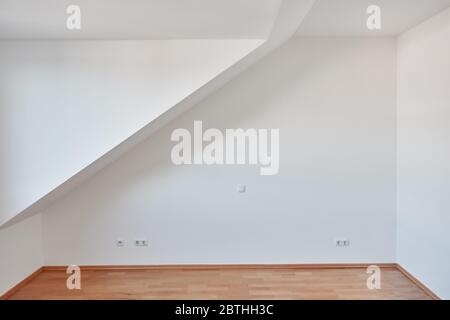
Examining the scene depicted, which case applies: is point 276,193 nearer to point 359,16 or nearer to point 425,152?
point 425,152

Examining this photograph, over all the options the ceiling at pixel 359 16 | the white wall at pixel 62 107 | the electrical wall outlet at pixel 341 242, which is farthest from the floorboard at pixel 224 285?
the ceiling at pixel 359 16

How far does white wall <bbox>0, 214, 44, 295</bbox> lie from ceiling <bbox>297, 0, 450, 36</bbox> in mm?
3545

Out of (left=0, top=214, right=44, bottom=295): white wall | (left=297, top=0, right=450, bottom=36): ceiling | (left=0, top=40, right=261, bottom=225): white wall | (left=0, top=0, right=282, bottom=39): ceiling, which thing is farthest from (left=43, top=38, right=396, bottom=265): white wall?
(left=0, top=0, right=282, bottom=39): ceiling

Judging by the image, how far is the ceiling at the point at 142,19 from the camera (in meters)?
2.42

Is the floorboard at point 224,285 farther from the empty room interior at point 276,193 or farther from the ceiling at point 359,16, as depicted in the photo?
the ceiling at point 359,16

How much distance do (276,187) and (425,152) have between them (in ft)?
5.17

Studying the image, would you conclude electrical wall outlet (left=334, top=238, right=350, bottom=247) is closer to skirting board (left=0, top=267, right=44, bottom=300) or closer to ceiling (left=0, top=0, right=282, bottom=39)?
ceiling (left=0, top=0, right=282, bottom=39)

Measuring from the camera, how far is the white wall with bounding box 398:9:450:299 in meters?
3.38

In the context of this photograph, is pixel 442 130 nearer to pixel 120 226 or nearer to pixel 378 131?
pixel 378 131

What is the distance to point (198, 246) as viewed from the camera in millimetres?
4402

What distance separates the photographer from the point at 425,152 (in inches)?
146

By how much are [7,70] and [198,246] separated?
263 cm

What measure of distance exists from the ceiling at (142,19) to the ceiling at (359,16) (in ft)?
2.14

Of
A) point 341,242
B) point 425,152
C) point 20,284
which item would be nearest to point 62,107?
point 20,284
